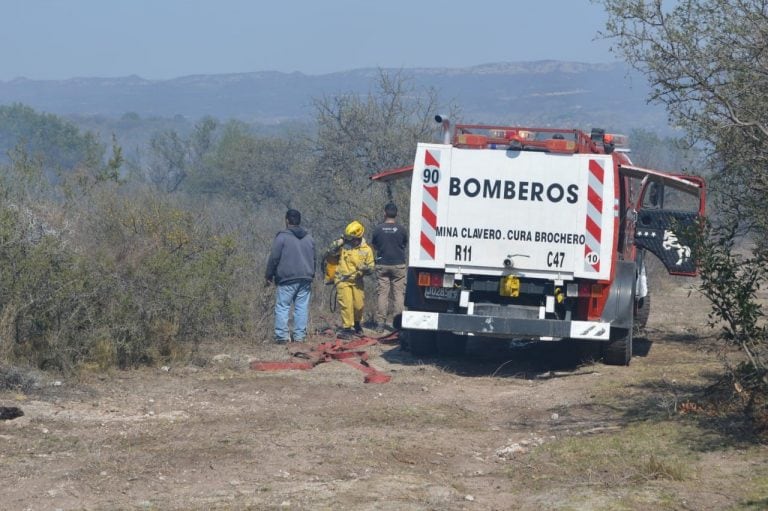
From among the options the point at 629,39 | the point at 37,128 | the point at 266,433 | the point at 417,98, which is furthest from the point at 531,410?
the point at 37,128

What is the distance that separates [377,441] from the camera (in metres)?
8.68

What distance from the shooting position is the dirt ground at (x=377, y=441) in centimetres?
722

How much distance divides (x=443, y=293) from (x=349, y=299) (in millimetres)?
2533

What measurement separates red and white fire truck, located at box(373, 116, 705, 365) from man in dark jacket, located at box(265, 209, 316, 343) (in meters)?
1.93

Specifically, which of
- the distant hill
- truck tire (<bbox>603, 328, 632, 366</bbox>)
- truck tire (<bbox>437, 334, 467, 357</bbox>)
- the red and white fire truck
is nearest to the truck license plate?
the red and white fire truck

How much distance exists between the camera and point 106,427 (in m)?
9.02

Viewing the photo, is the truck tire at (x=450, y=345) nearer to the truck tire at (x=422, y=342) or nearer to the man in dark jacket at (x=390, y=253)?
the truck tire at (x=422, y=342)

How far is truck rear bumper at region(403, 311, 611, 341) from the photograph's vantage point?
11.5m

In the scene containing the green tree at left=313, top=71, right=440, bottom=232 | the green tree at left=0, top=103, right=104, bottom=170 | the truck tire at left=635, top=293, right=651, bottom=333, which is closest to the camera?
the truck tire at left=635, top=293, right=651, bottom=333

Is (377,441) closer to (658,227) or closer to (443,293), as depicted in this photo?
(443,293)

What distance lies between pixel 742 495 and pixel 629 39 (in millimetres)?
6022

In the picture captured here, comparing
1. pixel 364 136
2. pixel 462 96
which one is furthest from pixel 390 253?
pixel 462 96

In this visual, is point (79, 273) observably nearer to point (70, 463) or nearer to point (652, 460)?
point (70, 463)

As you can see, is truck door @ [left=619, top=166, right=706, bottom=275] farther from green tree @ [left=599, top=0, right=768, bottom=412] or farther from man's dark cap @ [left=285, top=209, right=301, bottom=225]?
man's dark cap @ [left=285, top=209, right=301, bottom=225]
